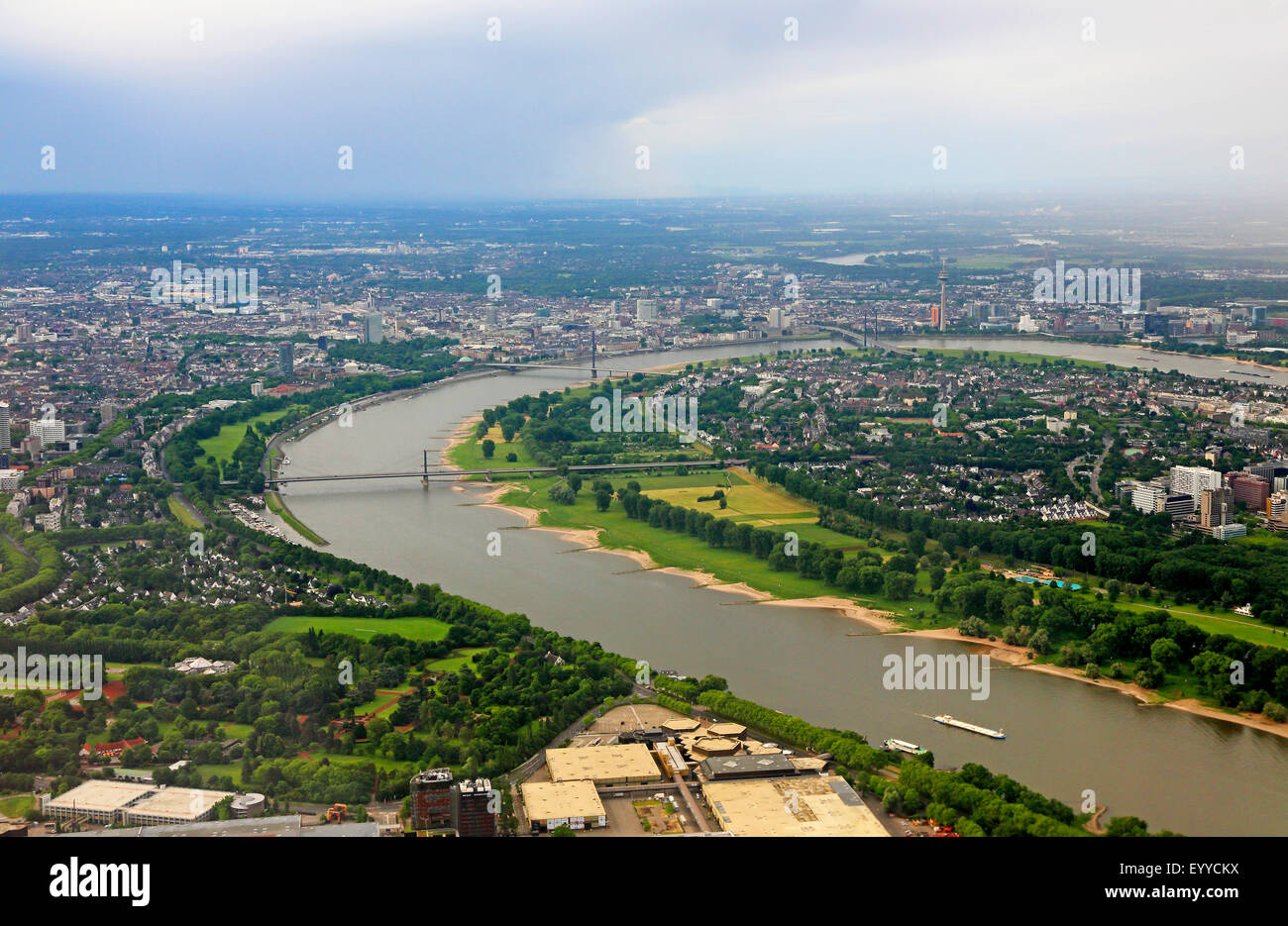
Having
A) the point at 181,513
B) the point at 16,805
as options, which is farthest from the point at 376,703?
the point at 181,513

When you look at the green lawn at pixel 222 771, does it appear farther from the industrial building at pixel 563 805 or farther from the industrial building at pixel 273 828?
the industrial building at pixel 563 805

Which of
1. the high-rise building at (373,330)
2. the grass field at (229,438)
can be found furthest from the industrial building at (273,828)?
the high-rise building at (373,330)

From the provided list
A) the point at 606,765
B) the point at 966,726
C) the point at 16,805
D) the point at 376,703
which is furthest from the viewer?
the point at 376,703

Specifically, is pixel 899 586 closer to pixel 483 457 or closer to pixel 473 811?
pixel 473 811

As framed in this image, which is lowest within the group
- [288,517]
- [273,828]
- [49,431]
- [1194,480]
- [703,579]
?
[703,579]

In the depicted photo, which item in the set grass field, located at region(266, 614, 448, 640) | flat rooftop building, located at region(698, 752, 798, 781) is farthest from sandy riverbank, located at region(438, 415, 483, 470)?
flat rooftop building, located at region(698, 752, 798, 781)

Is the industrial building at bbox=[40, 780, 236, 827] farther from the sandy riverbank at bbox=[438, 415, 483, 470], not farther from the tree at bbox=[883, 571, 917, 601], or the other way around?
the sandy riverbank at bbox=[438, 415, 483, 470]
